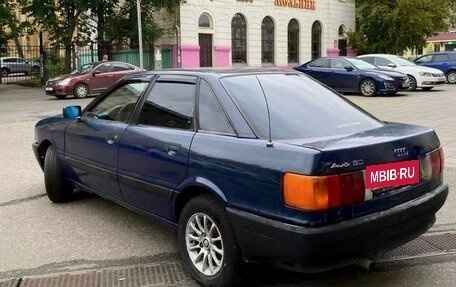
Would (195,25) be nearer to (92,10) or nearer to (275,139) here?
(92,10)

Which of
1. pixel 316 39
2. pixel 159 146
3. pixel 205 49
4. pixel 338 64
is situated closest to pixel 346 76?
pixel 338 64

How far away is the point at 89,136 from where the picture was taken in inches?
197

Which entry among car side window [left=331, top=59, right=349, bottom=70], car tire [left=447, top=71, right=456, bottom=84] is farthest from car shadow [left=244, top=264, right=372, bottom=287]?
car tire [left=447, top=71, right=456, bottom=84]

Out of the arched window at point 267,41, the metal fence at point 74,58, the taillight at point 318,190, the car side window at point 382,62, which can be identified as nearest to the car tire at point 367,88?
the car side window at point 382,62

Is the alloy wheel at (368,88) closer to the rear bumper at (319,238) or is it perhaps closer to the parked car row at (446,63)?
the parked car row at (446,63)

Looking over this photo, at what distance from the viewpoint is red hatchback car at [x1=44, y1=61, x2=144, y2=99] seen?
63.6 ft

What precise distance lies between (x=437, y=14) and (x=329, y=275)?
32967mm

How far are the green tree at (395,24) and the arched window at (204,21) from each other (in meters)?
10.7

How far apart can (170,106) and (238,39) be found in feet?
88.1

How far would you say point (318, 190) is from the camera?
121 inches

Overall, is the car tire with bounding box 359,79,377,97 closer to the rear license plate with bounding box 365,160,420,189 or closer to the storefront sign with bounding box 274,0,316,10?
the storefront sign with bounding box 274,0,316,10

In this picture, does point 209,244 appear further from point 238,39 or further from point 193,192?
point 238,39

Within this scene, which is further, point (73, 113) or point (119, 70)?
point (119, 70)

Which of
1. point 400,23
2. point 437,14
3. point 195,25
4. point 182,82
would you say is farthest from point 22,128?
point 437,14
